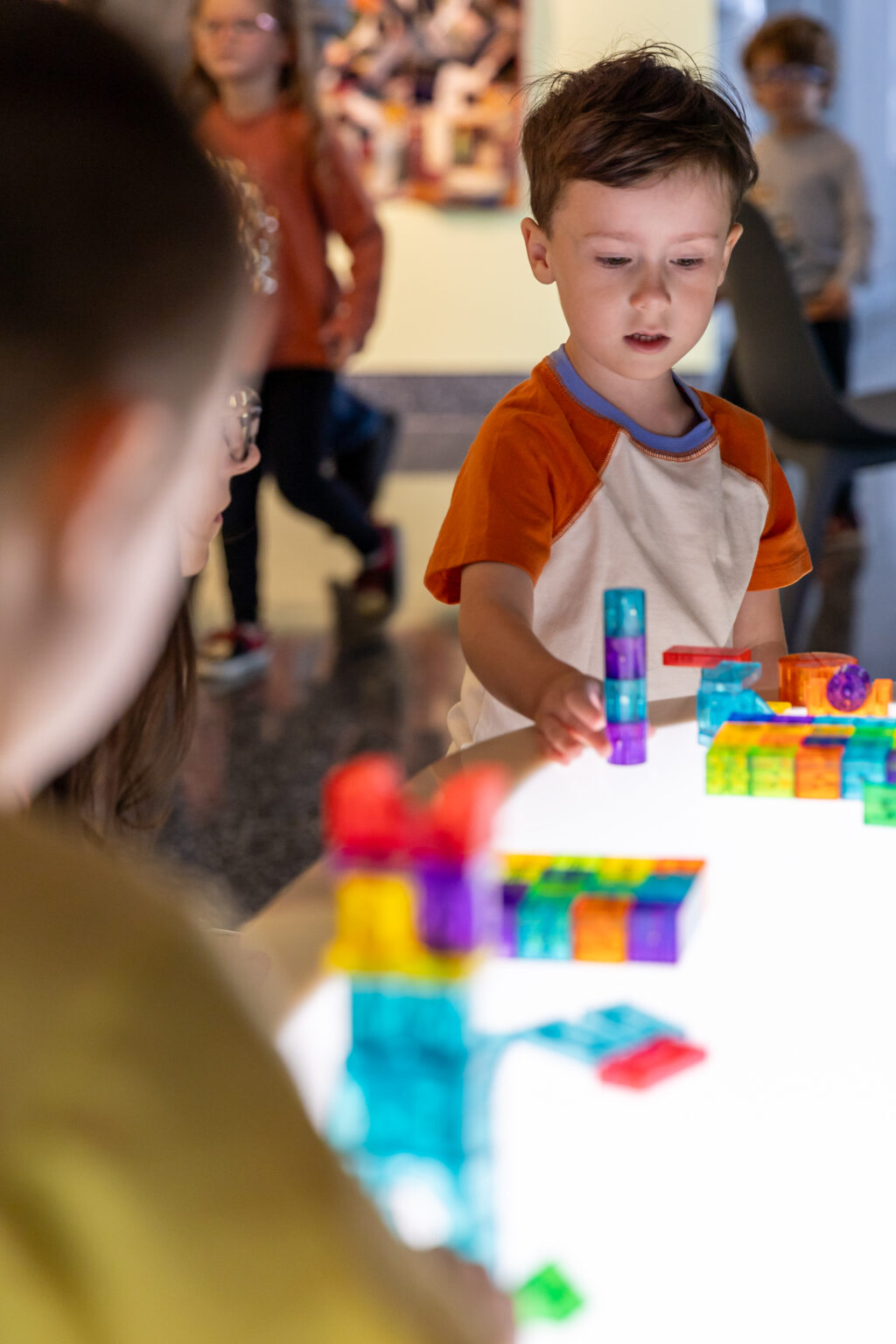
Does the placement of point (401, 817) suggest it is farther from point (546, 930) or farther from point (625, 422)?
point (625, 422)

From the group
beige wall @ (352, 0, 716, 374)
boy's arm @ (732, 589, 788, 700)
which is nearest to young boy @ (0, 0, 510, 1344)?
boy's arm @ (732, 589, 788, 700)

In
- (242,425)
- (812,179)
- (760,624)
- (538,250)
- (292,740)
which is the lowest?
(292,740)

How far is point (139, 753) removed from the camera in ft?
3.23

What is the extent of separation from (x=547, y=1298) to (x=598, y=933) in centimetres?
23

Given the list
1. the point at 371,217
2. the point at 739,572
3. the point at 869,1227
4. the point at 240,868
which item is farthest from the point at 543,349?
the point at 869,1227

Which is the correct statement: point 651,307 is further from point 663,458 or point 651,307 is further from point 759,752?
point 759,752

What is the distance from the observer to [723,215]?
119 centimetres

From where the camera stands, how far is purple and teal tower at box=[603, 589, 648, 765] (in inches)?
35.9

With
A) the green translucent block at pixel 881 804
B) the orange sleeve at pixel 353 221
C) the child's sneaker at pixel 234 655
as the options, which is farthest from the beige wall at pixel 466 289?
the green translucent block at pixel 881 804

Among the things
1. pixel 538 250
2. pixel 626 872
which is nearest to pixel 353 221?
pixel 538 250

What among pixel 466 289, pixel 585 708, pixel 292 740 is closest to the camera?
pixel 585 708

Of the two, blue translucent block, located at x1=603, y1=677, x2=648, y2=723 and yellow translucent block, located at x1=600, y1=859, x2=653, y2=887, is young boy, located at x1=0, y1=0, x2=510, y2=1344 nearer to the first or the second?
yellow translucent block, located at x1=600, y1=859, x2=653, y2=887

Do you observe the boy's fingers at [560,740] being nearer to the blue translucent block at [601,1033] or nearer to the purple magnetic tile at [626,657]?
the purple magnetic tile at [626,657]

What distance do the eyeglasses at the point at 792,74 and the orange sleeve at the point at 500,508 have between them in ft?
9.73
